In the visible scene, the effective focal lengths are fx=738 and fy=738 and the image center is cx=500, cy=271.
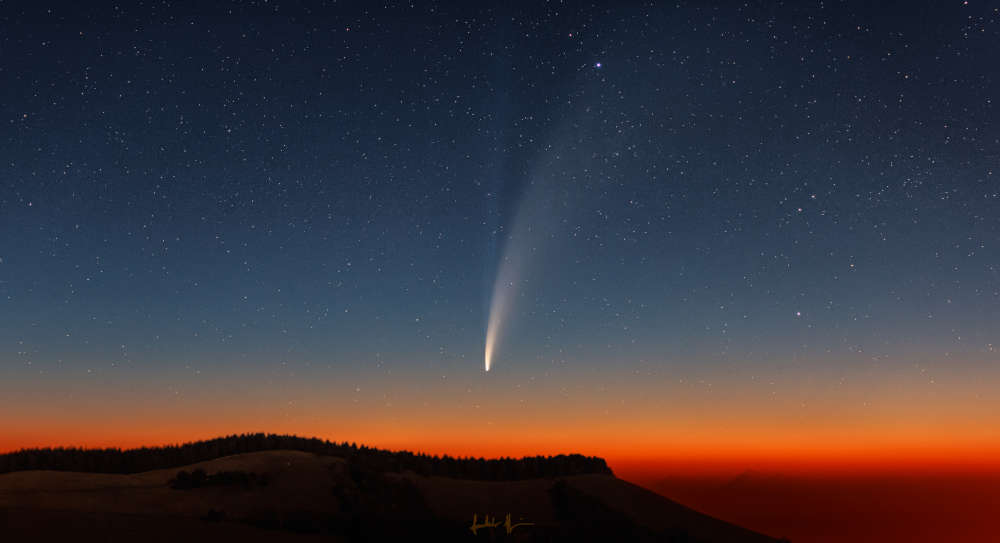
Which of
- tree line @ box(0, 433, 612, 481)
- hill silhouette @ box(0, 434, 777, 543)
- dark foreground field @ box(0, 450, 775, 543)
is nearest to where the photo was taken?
dark foreground field @ box(0, 450, 775, 543)

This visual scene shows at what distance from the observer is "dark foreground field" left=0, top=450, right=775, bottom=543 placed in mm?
14375

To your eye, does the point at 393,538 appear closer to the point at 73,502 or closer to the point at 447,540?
the point at 447,540

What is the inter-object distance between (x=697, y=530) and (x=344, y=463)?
37.5 feet

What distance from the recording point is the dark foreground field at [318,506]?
14.4m

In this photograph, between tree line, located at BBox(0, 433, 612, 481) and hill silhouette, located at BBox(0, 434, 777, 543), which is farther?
tree line, located at BBox(0, 433, 612, 481)

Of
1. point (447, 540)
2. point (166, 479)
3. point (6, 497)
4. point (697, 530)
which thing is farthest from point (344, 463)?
point (697, 530)

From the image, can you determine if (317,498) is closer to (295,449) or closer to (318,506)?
(318,506)

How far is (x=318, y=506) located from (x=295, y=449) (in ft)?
23.0

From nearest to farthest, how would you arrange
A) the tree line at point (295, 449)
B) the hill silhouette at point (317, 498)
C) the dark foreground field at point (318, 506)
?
the dark foreground field at point (318, 506)
the hill silhouette at point (317, 498)
the tree line at point (295, 449)

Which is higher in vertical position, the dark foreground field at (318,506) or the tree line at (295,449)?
the tree line at (295,449)

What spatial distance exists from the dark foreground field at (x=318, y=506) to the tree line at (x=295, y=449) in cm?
80

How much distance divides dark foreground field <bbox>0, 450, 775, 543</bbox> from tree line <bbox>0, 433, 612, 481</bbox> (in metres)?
0.80

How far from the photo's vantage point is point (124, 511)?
15961 millimetres

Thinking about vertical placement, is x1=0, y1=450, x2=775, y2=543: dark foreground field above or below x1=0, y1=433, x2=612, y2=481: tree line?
below
